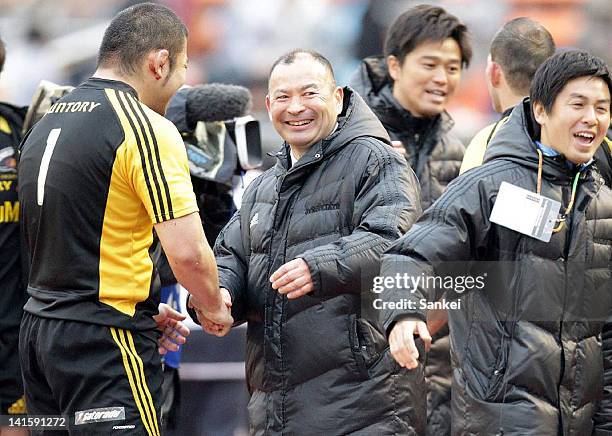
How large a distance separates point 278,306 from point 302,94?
80 cm

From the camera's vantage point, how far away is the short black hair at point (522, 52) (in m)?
5.02

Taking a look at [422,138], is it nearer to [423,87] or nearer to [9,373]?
[423,87]

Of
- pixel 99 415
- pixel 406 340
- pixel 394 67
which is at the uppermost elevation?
pixel 394 67

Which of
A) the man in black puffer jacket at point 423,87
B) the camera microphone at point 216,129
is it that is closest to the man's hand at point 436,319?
the man in black puffer jacket at point 423,87

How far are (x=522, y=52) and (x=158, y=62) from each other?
A: 5.85ft

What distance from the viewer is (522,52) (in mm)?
5027

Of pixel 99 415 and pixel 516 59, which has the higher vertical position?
pixel 516 59

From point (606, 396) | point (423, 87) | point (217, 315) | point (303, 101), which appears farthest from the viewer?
point (423, 87)

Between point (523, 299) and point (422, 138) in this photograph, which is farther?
point (422, 138)

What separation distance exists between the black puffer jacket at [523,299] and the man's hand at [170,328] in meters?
1.12

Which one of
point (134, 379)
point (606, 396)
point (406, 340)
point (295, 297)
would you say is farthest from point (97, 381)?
point (606, 396)

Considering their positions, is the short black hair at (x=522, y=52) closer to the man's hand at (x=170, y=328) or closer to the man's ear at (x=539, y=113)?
the man's ear at (x=539, y=113)

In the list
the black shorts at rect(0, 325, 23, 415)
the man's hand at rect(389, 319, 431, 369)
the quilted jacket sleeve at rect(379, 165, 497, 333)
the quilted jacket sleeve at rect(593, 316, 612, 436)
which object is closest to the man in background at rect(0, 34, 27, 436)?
the black shorts at rect(0, 325, 23, 415)

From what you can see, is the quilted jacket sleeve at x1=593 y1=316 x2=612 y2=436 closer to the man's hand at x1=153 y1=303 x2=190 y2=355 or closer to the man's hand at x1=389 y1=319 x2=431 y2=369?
the man's hand at x1=389 y1=319 x2=431 y2=369
